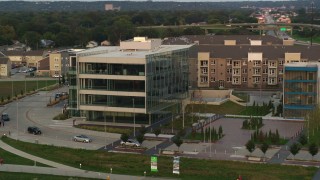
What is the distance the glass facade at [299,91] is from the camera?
116 ft

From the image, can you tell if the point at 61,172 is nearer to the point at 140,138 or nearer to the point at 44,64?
the point at 140,138

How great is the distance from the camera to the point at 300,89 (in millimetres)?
35781

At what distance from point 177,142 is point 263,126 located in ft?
27.6

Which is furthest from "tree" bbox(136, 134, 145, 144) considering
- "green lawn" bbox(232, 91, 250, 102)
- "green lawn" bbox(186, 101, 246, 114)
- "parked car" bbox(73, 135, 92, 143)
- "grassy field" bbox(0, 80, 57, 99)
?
"grassy field" bbox(0, 80, 57, 99)

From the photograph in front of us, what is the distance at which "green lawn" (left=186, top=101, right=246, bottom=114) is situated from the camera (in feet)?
127

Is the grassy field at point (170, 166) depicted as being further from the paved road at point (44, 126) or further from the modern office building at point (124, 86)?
the modern office building at point (124, 86)

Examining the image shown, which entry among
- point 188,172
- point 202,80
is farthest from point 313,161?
point 202,80

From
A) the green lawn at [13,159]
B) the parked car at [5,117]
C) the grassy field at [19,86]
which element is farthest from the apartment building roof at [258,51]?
the green lawn at [13,159]

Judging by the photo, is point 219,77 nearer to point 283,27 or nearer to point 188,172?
point 188,172

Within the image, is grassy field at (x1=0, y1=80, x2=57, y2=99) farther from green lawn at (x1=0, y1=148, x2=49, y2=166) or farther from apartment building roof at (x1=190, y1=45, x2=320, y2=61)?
green lawn at (x1=0, y1=148, x2=49, y2=166)

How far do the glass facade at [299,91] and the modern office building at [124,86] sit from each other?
269 inches

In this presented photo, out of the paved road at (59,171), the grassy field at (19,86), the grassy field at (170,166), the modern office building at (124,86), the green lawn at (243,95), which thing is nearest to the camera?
the paved road at (59,171)

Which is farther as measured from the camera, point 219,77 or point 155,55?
point 219,77

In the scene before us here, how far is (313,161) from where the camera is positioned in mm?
25031
